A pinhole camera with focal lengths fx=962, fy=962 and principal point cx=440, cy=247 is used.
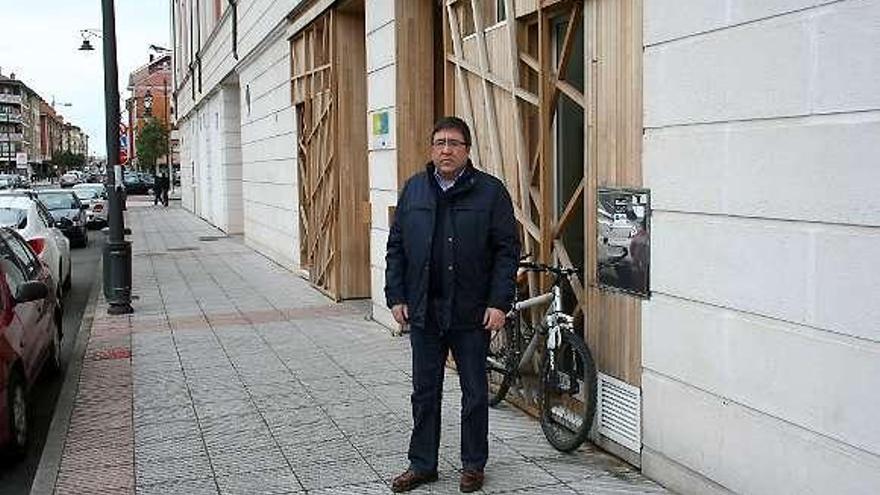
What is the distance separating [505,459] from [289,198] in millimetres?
11454

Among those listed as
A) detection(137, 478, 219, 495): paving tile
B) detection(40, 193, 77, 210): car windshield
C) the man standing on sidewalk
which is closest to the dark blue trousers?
the man standing on sidewalk

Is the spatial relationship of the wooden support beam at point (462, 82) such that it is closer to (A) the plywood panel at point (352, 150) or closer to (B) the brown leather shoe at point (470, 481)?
(B) the brown leather shoe at point (470, 481)

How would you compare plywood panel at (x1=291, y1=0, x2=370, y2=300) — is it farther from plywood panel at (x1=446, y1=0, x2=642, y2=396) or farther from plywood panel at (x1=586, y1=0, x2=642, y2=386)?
plywood panel at (x1=586, y1=0, x2=642, y2=386)

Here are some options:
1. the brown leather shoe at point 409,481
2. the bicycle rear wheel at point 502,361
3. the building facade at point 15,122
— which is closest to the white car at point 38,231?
the bicycle rear wheel at point 502,361

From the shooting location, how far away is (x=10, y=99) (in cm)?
13225

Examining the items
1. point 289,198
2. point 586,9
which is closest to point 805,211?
point 586,9

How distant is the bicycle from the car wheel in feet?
10.4

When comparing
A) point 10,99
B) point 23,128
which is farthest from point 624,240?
point 23,128

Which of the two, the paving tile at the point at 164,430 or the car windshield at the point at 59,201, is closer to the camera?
the paving tile at the point at 164,430

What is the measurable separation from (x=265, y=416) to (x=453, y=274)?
2.57 m

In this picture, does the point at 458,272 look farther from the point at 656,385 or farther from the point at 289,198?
the point at 289,198

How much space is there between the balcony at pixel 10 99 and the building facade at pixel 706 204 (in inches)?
5417

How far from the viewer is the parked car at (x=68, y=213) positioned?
79.7ft

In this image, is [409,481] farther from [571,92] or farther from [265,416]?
[571,92]
